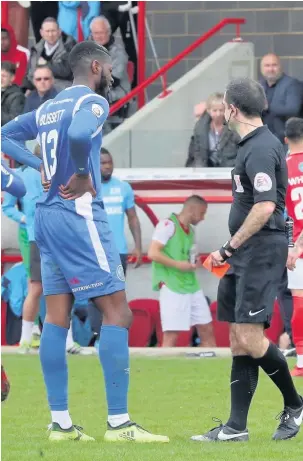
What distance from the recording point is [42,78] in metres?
15.8

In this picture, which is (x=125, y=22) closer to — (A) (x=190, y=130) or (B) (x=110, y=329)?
(A) (x=190, y=130)

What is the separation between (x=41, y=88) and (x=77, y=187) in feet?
27.7

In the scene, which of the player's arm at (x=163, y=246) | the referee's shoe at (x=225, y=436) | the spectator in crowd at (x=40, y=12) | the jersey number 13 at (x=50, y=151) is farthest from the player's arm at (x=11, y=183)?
the spectator in crowd at (x=40, y=12)

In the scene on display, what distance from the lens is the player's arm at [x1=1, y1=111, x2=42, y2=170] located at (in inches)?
314

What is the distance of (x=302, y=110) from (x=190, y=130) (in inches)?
51.2

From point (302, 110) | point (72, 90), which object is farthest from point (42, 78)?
point (72, 90)

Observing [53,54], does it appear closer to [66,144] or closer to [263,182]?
[66,144]

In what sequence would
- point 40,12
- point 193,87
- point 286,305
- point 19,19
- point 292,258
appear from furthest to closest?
1. point 19,19
2. point 40,12
3. point 193,87
4. point 286,305
5. point 292,258

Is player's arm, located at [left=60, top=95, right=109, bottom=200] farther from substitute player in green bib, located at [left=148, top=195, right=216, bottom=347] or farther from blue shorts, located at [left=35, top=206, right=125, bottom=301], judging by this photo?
substitute player in green bib, located at [left=148, top=195, right=216, bottom=347]

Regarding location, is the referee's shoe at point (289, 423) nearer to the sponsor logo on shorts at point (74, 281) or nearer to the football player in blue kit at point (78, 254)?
the football player in blue kit at point (78, 254)

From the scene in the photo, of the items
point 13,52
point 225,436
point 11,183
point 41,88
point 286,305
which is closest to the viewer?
point 11,183

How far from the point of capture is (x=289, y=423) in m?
7.87

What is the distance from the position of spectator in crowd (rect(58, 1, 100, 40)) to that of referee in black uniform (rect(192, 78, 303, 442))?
1000 cm

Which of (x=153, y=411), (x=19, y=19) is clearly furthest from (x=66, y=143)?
(x=19, y=19)
